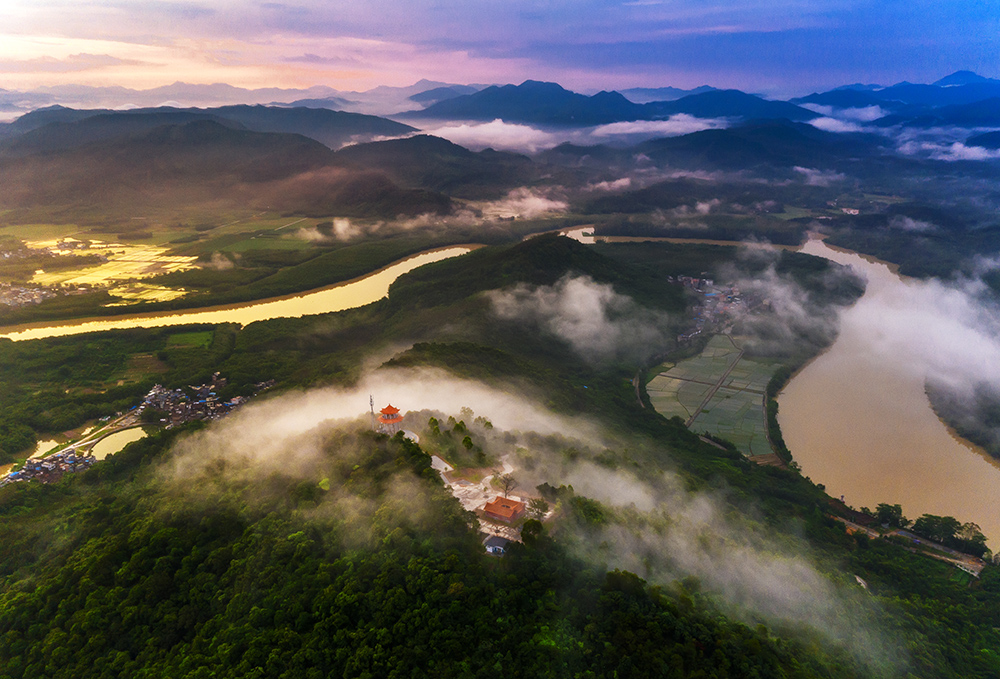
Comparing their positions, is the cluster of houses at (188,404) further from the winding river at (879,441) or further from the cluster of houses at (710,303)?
Answer: the cluster of houses at (710,303)

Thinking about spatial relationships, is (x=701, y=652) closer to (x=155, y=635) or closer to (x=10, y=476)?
(x=155, y=635)

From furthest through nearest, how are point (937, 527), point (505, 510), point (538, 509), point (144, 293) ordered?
point (144, 293)
point (937, 527)
point (538, 509)
point (505, 510)

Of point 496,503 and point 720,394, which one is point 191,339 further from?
point 720,394

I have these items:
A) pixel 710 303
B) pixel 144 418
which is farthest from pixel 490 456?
pixel 710 303

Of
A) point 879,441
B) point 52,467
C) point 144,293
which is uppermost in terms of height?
point 52,467

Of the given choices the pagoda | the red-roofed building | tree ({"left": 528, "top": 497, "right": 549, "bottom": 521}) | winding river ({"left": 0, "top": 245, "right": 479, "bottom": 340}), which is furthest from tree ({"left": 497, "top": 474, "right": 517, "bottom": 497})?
winding river ({"left": 0, "top": 245, "right": 479, "bottom": 340})

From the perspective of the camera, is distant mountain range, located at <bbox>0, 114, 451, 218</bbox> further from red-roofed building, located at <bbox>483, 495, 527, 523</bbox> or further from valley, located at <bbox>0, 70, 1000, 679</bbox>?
red-roofed building, located at <bbox>483, 495, 527, 523</bbox>
